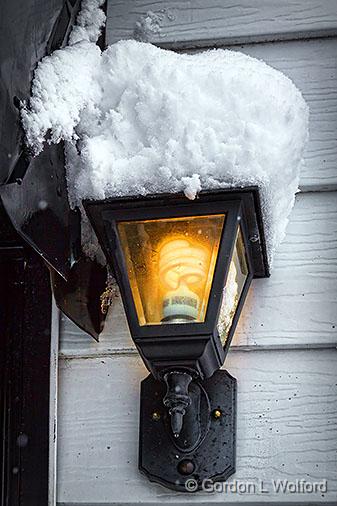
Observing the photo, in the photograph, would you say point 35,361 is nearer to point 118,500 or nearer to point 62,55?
point 118,500

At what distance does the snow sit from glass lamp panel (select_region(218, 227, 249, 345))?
2.6 inches

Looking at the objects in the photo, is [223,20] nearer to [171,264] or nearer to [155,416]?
[171,264]

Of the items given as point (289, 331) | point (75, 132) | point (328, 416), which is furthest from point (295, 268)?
point (75, 132)

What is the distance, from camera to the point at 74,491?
1.41m

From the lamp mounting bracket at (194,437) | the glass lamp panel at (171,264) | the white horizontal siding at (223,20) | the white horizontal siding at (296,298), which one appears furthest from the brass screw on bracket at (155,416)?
the white horizontal siding at (223,20)

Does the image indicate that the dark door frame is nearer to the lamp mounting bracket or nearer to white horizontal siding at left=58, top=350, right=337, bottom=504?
white horizontal siding at left=58, top=350, right=337, bottom=504

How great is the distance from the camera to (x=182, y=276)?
1.21 m

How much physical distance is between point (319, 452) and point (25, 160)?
0.63 metres

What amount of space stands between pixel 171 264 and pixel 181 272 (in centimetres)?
2

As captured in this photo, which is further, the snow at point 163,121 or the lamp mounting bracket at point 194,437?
the lamp mounting bracket at point 194,437

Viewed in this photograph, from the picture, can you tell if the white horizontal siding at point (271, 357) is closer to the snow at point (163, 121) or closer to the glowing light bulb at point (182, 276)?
the snow at point (163, 121)

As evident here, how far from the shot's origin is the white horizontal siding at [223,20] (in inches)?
59.6

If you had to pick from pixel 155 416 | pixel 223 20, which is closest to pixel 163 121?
pixel 223 20

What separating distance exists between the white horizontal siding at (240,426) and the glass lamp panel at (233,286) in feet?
0.39
